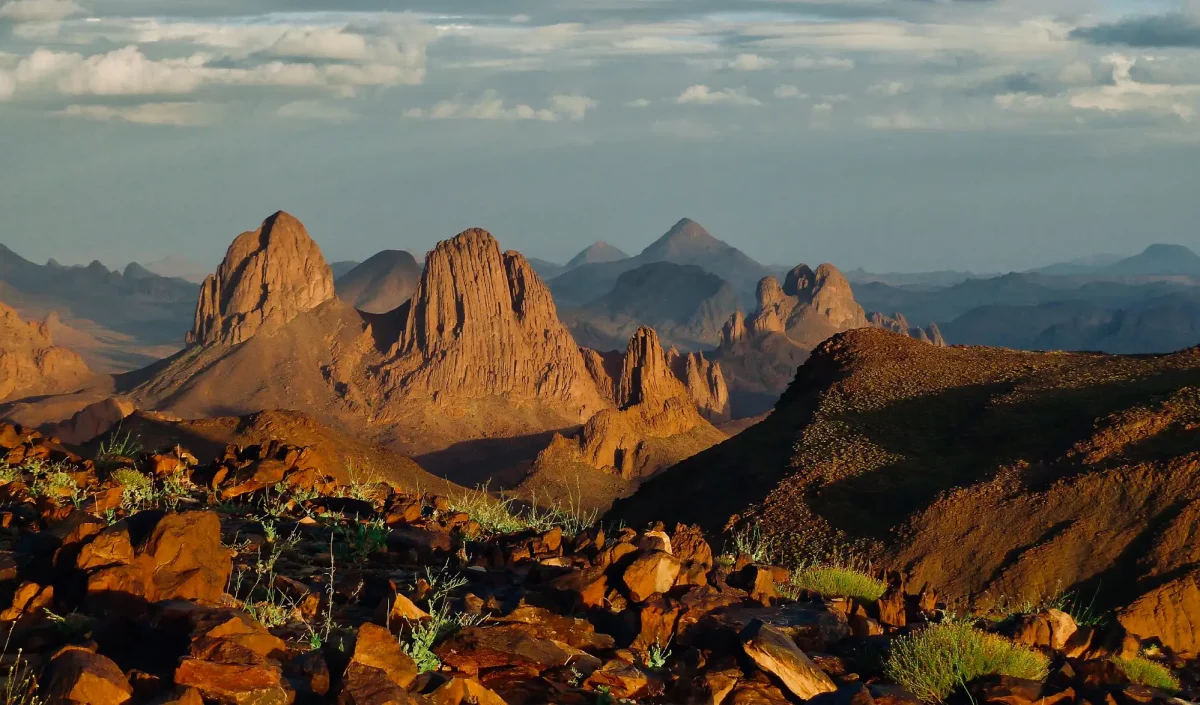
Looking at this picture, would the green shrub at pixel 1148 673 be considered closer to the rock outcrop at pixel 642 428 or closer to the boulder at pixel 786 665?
the boulder at pixel 786 665

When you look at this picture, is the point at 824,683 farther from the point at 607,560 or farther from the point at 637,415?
the point at 637,415

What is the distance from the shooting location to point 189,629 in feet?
27.3

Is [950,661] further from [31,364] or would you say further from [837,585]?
[31,364]

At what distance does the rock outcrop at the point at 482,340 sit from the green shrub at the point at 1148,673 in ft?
466

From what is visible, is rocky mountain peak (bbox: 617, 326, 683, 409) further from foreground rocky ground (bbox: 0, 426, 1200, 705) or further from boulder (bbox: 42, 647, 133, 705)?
boulder (bbox: 42, 647, 133, 705)

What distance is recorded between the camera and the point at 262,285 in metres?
166

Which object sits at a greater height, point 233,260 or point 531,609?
point 531,609

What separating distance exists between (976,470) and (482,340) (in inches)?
5445

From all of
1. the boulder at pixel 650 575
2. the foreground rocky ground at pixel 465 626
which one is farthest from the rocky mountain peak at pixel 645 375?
the boulder at pixel 650 575

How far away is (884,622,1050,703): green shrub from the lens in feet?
31.5

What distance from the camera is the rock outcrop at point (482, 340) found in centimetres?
15662

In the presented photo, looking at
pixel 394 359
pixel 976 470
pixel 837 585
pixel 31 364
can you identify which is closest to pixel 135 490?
pixel 837 585

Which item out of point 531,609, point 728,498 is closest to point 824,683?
point 531,609

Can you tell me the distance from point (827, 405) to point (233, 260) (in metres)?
147
